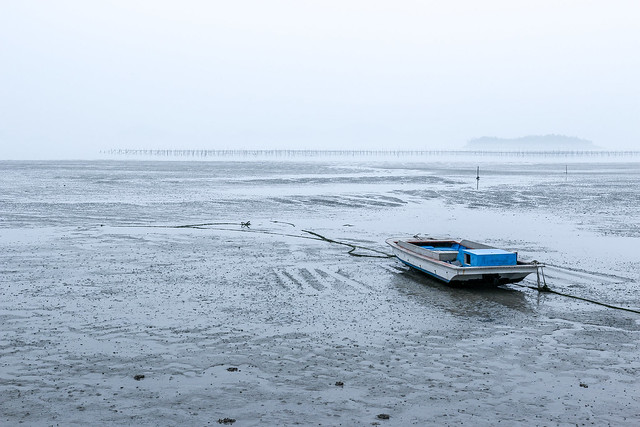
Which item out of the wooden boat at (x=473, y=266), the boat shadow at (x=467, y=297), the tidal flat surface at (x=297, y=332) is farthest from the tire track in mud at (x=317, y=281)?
the wooden boat at (x=473, y=266)

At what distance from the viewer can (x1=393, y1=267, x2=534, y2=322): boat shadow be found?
16.2m

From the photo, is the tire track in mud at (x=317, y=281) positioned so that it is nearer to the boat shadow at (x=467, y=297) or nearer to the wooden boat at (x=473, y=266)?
the boat shadow at (x=467, y=297)

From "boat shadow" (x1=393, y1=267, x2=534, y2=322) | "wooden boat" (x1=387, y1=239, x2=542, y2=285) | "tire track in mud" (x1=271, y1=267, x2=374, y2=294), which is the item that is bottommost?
"boat shadow" (x1=393, y1=267, x2=534, y2=322)

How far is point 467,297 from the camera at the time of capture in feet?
58.5

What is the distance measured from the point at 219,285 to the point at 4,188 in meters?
42.0

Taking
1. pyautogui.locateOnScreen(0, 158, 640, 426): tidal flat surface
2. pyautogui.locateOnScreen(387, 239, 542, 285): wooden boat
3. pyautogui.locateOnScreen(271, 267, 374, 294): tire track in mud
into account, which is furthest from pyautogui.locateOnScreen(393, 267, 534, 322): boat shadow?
pyautogui.locateOnScreen(271, 267, 374, 294): tire track in mud

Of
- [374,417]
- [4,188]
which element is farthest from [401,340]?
[4,188]

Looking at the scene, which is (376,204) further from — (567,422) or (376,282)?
(567,422)

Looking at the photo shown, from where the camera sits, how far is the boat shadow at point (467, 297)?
1625 cm

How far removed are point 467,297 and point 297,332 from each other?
19.6 feet

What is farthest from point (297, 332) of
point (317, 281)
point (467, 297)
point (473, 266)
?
point (473, 266)

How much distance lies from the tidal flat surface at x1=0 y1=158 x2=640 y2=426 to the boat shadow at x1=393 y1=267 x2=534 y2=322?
82 millimetres

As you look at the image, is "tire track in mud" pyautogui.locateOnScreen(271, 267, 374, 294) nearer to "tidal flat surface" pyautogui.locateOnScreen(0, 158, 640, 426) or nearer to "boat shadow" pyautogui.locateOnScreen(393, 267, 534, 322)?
"tidal flat surface" pyautogui.locateOnScreen(0, 158, 640, 426)

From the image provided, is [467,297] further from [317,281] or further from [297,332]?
[297,332]
